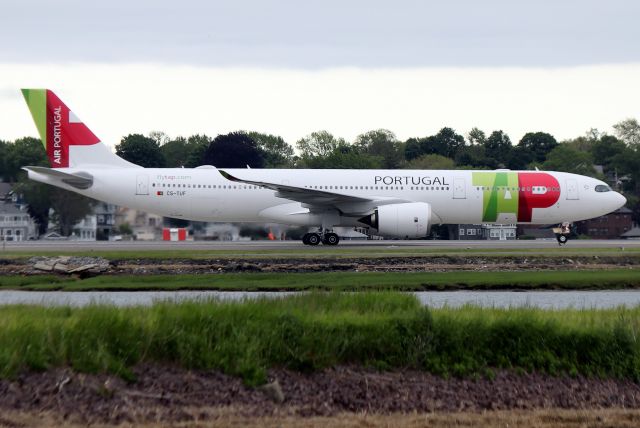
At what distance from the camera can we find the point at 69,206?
4712cm

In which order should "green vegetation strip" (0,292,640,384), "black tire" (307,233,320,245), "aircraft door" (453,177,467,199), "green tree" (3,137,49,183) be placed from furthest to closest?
"green tree" (3,137,49,183) < "aircraft door" (453,177,467,199) < "black tire" (307,233,320,245) < "green vegetation strip" (0,292,640,384)

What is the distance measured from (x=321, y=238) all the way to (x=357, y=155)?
174 ft

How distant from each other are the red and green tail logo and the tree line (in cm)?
985

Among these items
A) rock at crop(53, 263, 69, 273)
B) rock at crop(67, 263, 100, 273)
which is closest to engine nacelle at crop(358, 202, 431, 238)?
rock at crop(67, 263, 100, 273)

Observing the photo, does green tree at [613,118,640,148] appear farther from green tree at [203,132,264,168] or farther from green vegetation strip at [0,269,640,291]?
green vegetation strip at [0,269,640,291]

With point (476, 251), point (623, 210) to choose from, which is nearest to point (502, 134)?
point (623, 210)

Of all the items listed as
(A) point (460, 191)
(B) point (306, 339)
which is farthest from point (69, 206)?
(B) point (306, 339)

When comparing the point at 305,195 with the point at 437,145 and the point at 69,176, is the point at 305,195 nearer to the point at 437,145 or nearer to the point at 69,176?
the point at 69,176

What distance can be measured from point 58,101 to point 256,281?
1808 centimetres

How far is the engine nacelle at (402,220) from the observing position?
115 feet

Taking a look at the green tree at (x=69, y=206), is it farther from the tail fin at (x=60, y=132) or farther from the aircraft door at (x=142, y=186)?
the aircraft door at (x=142, y=186)

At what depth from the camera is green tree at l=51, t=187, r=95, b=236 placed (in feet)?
154

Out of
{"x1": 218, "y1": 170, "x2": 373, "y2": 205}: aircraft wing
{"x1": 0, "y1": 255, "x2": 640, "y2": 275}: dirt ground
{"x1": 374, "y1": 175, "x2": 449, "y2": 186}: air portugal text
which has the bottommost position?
{"x1": 0, "y1": 255, "x2": 640, "y2": 275}: dirt ground

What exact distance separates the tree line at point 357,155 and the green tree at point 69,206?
0.18 ft
